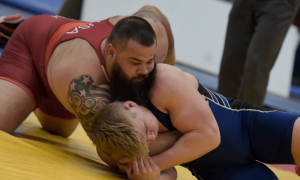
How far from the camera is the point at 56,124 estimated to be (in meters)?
2.69

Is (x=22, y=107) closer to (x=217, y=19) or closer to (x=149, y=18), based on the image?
(x=149, y=18)

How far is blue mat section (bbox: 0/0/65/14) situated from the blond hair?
13.7 feet

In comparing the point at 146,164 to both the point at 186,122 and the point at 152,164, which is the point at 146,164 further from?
the point at 186,122

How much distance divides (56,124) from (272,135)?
1.51 meters

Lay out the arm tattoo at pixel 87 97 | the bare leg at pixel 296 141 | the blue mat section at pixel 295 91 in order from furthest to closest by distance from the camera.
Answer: the blue mat section at pixel 295 91 < the bare leg at pixel 296 141 < the arm tattoo at pixel 87 97

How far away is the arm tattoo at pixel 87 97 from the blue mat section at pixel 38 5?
388 centimetres

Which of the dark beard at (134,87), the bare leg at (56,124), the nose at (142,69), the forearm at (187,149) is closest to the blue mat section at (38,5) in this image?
the bare leg at (56,124)

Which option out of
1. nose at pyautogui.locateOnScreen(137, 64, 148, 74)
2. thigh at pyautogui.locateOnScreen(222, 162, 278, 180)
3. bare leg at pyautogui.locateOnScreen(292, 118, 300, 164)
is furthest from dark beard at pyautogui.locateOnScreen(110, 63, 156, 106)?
bare leg at pyautogui.locateOnScreen(292, 118, 300, 164)

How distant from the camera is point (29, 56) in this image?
93.2 inches

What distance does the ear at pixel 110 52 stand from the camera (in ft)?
6.11

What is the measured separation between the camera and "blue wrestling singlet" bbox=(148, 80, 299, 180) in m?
1.96

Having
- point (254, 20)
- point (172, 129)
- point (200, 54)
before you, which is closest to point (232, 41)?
point (254, 20)

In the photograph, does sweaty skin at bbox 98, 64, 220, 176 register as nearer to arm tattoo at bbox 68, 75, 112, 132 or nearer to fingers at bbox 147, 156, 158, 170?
fingers at bbox 147, 156, 158, 170

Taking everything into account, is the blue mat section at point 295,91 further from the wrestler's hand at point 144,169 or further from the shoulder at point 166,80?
the wrestler's hand at point 144,169
